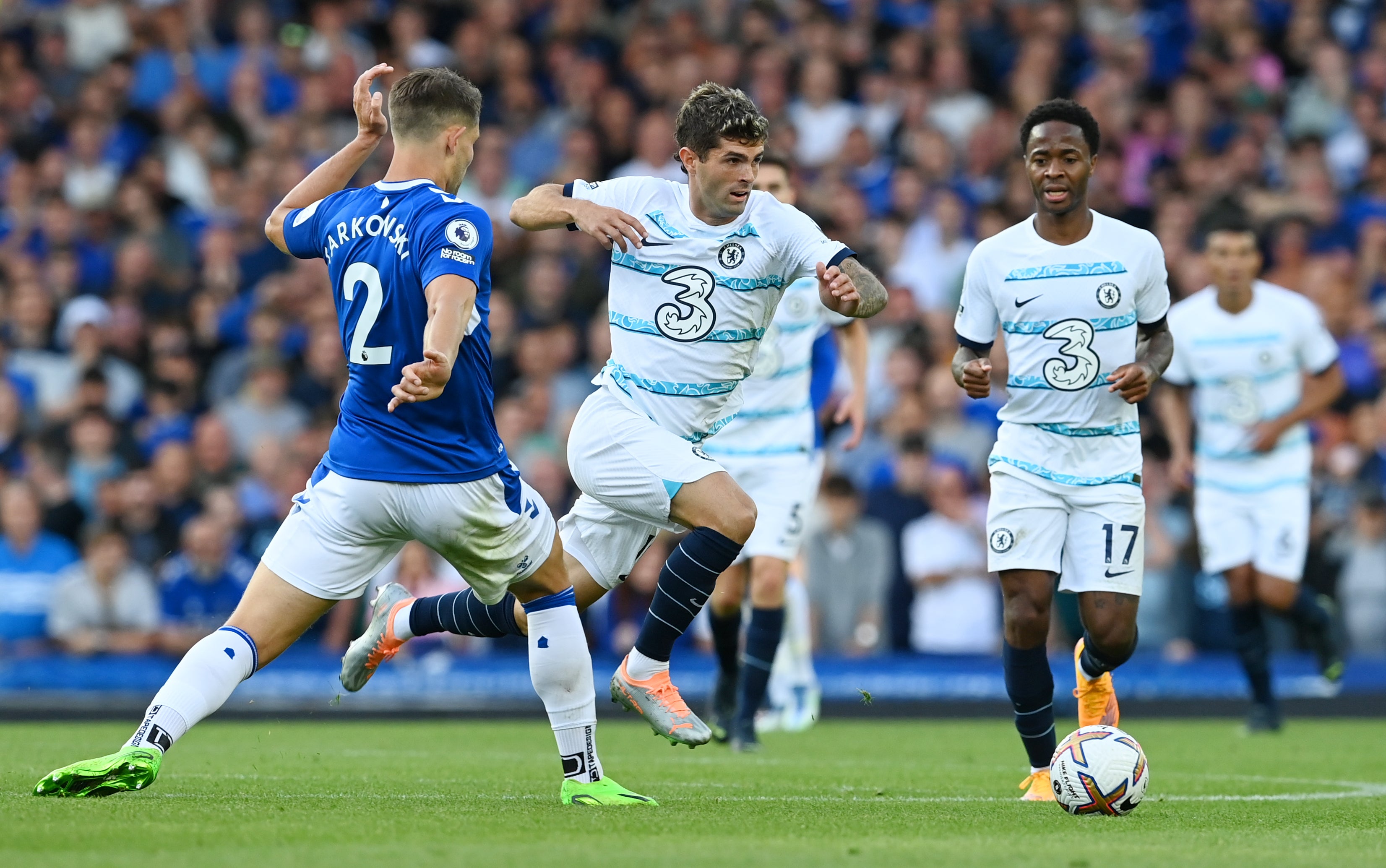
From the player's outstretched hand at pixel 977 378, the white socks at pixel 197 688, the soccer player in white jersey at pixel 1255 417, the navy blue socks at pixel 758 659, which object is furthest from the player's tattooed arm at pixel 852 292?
the soccer player in white jersey at pixel 1255 417

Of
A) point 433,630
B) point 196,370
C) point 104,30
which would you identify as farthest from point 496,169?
point 433,630

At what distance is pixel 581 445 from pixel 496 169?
34.8 ft

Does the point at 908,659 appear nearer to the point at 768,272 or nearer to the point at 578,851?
the point at 768,272

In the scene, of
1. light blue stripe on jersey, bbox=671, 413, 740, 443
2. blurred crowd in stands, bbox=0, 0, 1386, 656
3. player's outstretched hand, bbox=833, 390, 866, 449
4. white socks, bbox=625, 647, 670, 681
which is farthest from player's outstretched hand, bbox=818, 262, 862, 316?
blurred crowd in stands, bbox=0, 0, 1386, 656

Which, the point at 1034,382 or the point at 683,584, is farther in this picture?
the point at 1034,382

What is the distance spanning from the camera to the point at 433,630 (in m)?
7.86

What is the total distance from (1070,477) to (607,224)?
218 centimetres

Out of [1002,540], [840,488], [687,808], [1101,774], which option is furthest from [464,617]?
[840,488]

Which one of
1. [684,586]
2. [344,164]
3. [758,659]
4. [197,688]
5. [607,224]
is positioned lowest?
[758,659]

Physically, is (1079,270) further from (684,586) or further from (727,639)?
(727,639)

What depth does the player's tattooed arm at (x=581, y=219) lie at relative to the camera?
7.31 metres

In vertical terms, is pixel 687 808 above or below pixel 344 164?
below

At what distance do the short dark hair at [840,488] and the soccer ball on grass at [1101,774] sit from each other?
24.9 ft

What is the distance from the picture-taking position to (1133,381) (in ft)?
24.5
